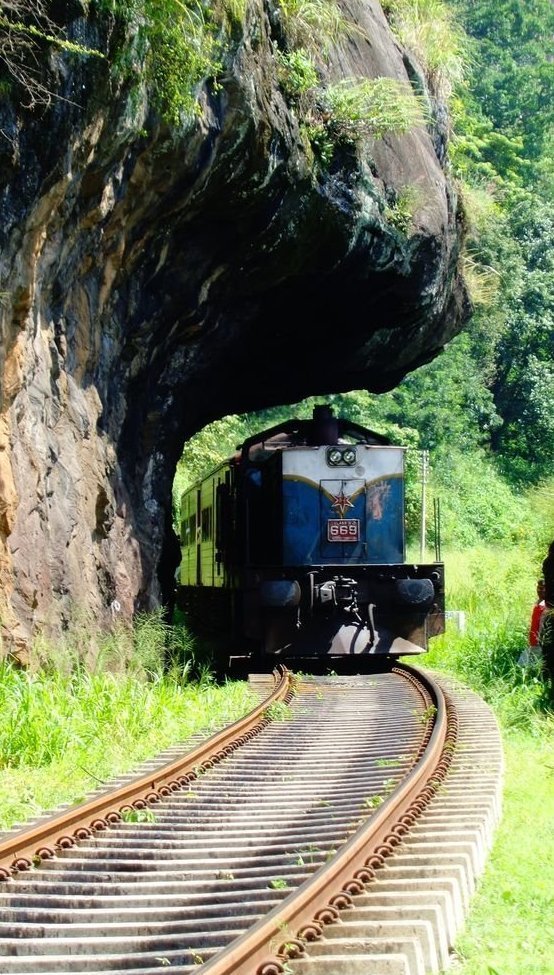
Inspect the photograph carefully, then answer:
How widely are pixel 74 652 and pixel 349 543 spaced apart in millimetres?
5729

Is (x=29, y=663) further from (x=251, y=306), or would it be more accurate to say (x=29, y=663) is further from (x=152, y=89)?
(x=251, y=306)

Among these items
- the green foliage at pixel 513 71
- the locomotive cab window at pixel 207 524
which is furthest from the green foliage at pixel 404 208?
the green foliage at pixel 513 71

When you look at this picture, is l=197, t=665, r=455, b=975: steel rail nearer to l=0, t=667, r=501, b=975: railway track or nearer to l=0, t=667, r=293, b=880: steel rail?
l=0, t=667, r=501, b=975: railway track

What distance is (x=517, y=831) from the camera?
6.52 m

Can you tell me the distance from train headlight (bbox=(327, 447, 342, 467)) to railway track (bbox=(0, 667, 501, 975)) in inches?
275

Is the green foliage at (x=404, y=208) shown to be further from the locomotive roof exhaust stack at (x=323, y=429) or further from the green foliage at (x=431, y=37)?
the green foliage at (x=431, y=37)

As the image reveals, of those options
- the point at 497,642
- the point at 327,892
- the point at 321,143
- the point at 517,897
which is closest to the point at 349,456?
the point at 497,642

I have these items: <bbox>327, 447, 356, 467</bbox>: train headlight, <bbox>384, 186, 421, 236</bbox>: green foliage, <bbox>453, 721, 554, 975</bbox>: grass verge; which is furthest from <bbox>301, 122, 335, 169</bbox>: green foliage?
<bbox>453, 721, 554, 975</bbox>: grass verge

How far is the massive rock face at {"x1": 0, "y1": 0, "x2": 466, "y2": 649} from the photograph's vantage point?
10.1 metres

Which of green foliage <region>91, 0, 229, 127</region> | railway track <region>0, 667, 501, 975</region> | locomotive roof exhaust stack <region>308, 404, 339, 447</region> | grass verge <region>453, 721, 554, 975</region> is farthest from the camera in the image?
locomotive roof exhaust stack <region>308, 404, 339, 447</region>

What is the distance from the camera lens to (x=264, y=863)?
18.1 ft

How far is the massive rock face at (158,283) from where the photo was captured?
1012cm

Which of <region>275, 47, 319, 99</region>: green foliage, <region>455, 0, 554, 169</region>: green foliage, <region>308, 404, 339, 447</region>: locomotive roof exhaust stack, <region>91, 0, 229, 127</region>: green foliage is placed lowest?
<region>308, 404, 339, 447</region>: locomotive roof exhaust stack

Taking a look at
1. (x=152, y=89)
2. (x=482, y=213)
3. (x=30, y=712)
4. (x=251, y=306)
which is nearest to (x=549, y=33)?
(x=482, y=213)
